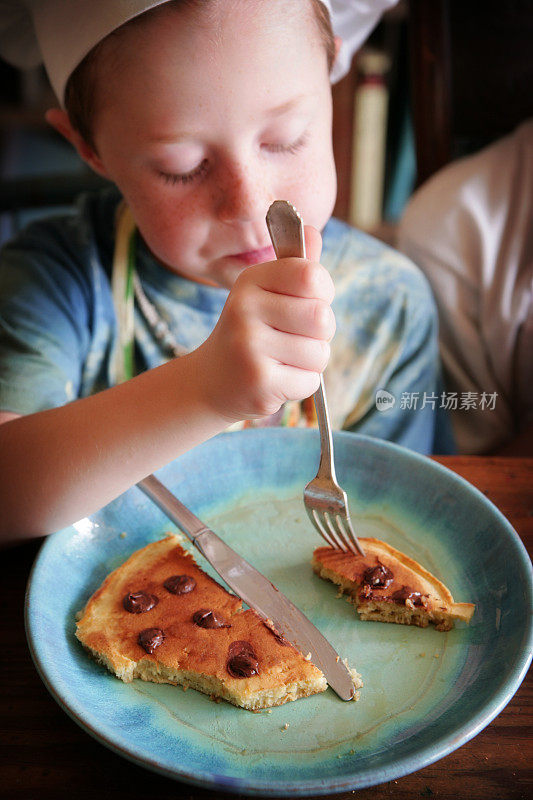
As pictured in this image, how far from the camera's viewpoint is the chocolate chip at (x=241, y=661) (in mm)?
555

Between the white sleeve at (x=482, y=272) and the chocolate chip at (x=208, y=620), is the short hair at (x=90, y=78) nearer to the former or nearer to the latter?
the white sleeve at (x=482, y=272)

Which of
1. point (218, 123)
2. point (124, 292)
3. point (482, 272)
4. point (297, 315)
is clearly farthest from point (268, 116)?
point (482, 272)

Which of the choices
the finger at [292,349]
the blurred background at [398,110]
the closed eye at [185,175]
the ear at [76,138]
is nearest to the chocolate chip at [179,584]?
the finger at [292,349]

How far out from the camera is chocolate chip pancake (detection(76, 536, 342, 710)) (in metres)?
0.55

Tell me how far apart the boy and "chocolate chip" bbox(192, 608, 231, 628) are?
0.16 m

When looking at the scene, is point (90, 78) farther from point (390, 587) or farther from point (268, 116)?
point (390, 587)

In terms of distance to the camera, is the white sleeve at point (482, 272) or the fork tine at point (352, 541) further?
the white sleeve at point (482, 272)

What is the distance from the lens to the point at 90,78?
78 cm

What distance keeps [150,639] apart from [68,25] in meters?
0.68

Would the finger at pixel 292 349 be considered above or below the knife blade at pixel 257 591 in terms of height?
above

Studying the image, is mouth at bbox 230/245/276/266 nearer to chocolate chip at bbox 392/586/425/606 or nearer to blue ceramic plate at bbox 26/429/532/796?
blue ceramic plate at bbox 26/429/532/796

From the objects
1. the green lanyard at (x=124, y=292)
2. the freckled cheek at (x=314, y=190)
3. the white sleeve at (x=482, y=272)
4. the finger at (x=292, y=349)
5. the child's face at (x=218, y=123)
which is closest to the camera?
the finger at (x=292, y=349)

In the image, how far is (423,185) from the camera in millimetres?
1364

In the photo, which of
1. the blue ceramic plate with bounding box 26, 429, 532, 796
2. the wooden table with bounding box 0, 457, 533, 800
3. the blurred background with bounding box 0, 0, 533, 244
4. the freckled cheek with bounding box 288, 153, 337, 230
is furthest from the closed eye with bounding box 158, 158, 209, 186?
the blurred background with bounding box 0, 0, 533, 244
